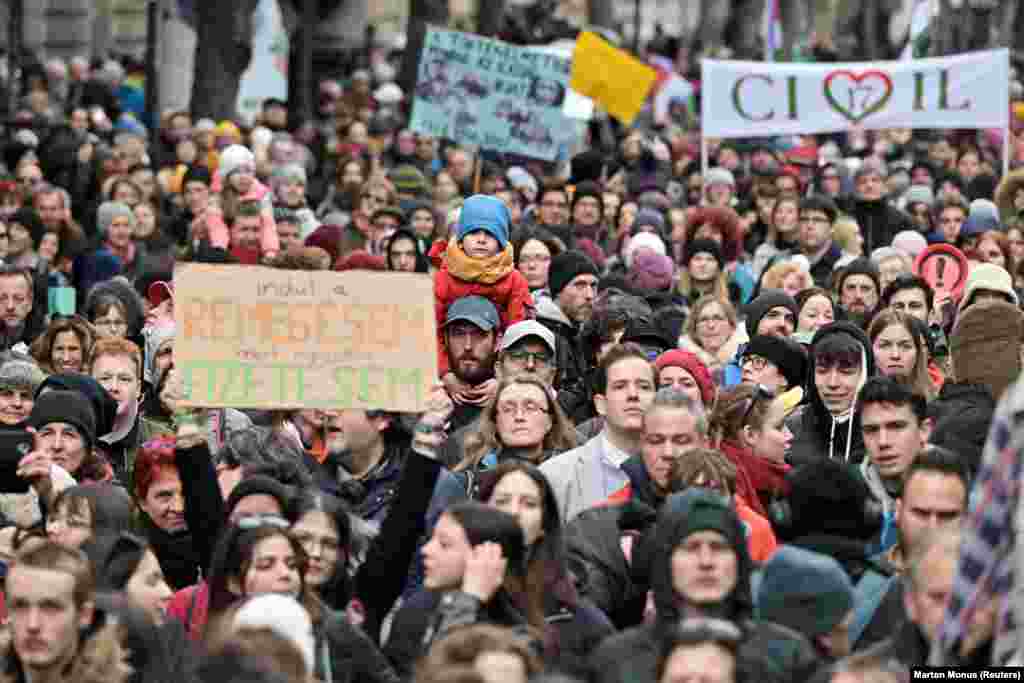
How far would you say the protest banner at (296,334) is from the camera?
10516 mm

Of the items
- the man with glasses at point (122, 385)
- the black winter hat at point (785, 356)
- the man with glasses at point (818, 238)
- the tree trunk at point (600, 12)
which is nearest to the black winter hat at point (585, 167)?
the man with glasses at point (818, 238)

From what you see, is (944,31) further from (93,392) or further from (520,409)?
(520,409)

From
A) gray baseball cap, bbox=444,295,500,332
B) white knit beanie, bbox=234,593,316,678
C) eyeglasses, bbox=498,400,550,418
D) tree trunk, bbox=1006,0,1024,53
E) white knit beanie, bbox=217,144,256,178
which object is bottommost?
white knit beanie, bbox=234,593,316,678

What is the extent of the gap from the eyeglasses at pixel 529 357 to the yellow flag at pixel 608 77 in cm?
1179

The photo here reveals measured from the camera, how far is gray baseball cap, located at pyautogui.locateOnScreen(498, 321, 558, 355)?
12.5 meters

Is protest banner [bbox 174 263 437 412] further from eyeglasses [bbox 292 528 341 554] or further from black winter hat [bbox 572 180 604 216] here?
black winter hat [bbox 572 180 604 216]

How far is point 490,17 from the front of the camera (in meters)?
34.7

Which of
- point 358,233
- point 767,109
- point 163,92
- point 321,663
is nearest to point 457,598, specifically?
point 321,663

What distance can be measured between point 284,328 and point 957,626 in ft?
12.1

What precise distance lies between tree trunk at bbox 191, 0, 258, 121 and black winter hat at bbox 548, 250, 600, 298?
47.4 feet

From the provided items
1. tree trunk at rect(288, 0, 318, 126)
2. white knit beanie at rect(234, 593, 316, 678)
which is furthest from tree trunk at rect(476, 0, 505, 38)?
white knit beanie at rect(234, 593, 316, 678)

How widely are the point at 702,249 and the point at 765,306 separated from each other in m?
3.09

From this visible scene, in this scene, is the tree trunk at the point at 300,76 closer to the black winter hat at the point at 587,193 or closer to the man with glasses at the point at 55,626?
the black winter hat at the point at 587,193

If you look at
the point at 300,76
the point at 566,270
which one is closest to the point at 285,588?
the point at 566,270
